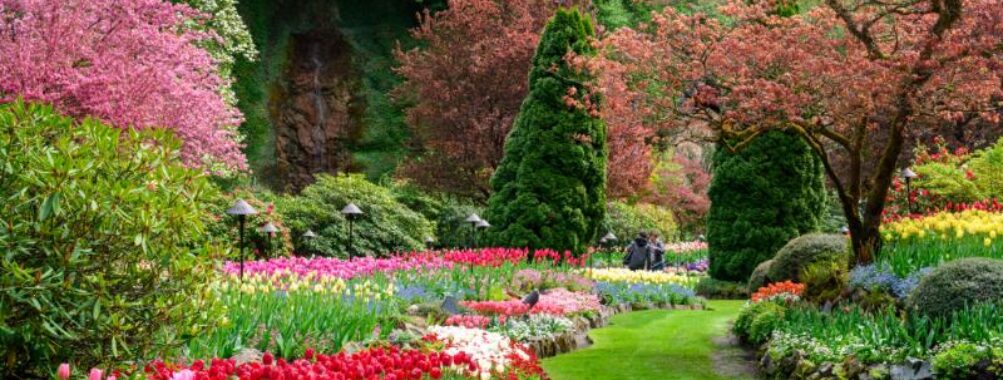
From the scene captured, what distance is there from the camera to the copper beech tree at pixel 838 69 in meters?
9.90

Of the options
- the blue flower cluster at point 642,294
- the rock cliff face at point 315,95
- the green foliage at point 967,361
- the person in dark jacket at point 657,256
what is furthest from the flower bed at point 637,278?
the rock cliff face at point 315,95

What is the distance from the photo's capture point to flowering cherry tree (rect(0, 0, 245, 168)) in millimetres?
13695

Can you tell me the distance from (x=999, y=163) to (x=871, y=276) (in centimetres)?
821

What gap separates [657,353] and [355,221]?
10.9 meters

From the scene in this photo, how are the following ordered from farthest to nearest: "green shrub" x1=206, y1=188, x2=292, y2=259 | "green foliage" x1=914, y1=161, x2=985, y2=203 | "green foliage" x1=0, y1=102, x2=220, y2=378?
"green shrub" x1=206, y1=188, x2=292, y2=259 < "green foliage" x1=914, y1=161, x2=985, y2=203 < "green foliage" x1=0, y1=102, x2=220, y2=378

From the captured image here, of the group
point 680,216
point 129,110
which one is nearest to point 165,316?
point 129,110

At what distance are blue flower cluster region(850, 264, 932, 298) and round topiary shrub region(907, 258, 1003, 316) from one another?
103 centimetres

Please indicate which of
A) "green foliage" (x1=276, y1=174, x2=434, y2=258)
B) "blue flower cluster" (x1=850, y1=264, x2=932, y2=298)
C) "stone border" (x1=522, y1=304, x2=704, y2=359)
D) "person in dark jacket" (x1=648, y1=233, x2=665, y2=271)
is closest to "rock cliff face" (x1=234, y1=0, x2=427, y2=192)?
"green foliage" (x1=276, y1=174, x2=434, y2=258)

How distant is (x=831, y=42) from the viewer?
10.4m

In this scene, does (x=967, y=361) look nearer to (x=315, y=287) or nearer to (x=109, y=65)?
(x=315, y=287)

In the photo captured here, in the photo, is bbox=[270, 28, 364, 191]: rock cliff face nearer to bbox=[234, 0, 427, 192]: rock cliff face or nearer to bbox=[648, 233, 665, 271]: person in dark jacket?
bbox=[234, 0, 427, 192]: rock cliff face

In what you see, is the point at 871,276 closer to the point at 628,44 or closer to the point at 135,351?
the point at 628,44

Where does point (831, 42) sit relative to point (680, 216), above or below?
above

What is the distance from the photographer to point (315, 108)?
31.1 meters
